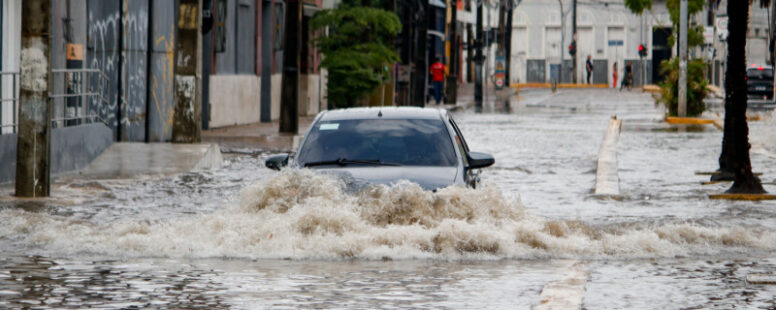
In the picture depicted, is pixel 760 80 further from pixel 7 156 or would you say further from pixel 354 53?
pixel 7 156

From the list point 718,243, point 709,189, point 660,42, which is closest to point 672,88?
point 709,189

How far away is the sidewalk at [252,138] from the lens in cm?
2939

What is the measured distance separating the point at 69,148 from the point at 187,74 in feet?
20.1

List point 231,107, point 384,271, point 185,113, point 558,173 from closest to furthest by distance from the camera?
point 384,271 < point 558,173 < point 185,113 < point 231,107

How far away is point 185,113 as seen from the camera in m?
27.5


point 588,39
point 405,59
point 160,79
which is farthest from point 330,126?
point 588,39

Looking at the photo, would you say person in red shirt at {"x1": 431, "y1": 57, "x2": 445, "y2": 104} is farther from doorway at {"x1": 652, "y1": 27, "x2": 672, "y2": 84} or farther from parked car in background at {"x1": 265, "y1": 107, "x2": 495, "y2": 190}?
doorway at {"x1": 652, "y1": 27, "x2": 672, "y2": 84}

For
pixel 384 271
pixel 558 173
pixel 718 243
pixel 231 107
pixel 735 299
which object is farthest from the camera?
pixel 231 107

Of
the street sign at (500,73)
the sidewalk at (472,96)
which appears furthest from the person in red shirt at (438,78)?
the street sign at (500,73)

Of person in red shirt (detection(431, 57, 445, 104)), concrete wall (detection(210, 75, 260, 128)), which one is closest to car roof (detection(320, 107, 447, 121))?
concrete wall (detection(210, 75, 260, 128))

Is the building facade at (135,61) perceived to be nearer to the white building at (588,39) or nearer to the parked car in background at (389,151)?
the parked car in background at (389,151)

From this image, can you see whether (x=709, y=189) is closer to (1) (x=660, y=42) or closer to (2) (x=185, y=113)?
(2) (x=185, y=113)

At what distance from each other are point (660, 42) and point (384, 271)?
102513 millimetres

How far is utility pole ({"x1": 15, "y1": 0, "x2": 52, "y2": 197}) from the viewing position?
1702 cm
